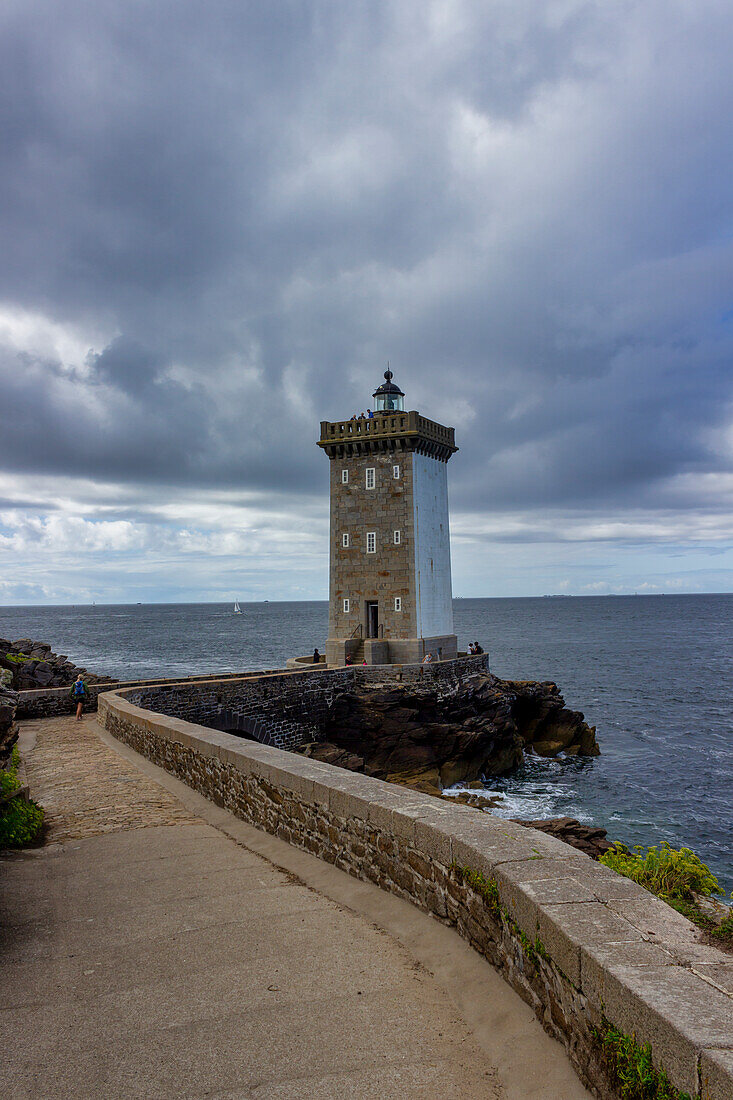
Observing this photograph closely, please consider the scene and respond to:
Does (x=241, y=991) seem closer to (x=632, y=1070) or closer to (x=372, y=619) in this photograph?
(x=632, y=1070)

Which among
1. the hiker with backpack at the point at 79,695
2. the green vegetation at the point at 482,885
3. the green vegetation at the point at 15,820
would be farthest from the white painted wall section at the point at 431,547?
the green vegetation at the point at 482,885

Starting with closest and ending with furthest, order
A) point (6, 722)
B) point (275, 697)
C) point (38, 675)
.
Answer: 1. point (6, 722)
2. point (275, 697)
3. point (38, 675)

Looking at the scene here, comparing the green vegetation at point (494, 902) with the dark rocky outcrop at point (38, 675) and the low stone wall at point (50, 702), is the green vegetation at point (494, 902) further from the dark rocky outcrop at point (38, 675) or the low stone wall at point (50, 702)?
the dark rocky outcrop at point (38, 675)

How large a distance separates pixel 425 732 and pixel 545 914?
79.3 feet

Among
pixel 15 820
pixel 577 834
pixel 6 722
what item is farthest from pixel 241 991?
pixel 577 834

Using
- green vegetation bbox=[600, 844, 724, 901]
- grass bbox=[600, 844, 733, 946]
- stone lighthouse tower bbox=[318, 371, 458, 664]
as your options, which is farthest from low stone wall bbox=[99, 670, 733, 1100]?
stone lighthouse tower bbox=[318, 371, 458, 664]

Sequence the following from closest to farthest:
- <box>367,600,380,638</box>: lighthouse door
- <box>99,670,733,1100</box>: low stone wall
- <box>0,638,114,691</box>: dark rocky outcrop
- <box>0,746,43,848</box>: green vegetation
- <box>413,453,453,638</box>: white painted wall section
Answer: <box>99,670,733,1100</box>: low stone wall, <box>0,746,43,848</box>: green vegetation, <box>0,638,114,691</box>: dark rocky outcrop, <box>413,453,453,638</box>: white painted wall section, <box>367,600,380,638</box>: lighthouse door

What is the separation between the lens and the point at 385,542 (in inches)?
1250

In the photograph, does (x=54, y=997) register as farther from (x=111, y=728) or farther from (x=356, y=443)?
(x=356, y=443)

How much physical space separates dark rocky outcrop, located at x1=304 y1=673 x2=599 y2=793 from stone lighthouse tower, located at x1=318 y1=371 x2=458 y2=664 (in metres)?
2.51

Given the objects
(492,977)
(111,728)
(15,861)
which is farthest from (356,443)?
(492,977)

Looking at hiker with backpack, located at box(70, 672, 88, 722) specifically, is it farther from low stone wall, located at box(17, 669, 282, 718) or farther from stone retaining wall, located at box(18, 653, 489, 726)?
stone retaining wall, located at box(18, 653, 489, 726)

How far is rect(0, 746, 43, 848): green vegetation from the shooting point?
7633 millimetres

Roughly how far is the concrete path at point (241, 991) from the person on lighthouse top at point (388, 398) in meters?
Answer: 28.3
